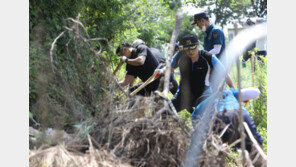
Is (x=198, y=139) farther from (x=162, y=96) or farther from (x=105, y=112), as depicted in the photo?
(x=105, y=112)

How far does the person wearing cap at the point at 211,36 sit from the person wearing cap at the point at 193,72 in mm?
1112

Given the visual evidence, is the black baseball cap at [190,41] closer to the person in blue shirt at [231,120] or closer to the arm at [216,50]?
the person in blue shirt at [231,120]

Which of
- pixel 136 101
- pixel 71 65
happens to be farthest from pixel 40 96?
pixel 136 101

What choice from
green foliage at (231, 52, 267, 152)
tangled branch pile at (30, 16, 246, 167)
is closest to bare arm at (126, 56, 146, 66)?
green foliage at (231, 52, 267, 152)

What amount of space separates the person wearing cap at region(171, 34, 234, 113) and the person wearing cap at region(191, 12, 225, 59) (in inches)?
43.8

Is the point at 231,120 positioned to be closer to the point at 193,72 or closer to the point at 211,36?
the point at 193,72

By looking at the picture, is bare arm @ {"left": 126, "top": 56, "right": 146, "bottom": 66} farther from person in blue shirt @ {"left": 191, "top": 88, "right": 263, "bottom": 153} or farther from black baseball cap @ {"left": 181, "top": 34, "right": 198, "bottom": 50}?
person in blue shirt @ {"left": 191, "top": 88, "right": 263, "bottom": 153}

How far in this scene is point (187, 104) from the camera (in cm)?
418

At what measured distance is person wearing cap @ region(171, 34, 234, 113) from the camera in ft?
12.9

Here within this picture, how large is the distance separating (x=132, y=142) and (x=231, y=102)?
116 cm

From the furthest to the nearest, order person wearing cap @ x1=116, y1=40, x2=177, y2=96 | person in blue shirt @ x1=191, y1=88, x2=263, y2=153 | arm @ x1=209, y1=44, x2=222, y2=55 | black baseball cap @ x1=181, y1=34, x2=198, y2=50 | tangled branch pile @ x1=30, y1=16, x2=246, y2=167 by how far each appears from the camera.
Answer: person wearing cap @ x1=116, y1=40, x2=177, y2=96, arm @ x1=209, y1=44, x2=222, y2=55, black baseball cap @ x1=181, y1=34, x2=198, y2=50, person in blue shirt @ x1=191, y1=88, x2=263, y2=153, tangled branch pile @ x1=30, y1=16, x2=246, y2=167

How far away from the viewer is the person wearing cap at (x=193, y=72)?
12.9 feet

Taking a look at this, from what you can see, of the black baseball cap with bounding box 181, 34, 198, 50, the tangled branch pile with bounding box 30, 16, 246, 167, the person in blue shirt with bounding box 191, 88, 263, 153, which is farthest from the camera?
the black baseball cap with bounding box 181, 34, 198, 50

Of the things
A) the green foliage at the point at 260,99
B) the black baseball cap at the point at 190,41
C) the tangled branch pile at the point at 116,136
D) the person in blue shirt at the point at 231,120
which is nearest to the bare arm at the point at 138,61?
the black baseball cap at the point at 190,41
